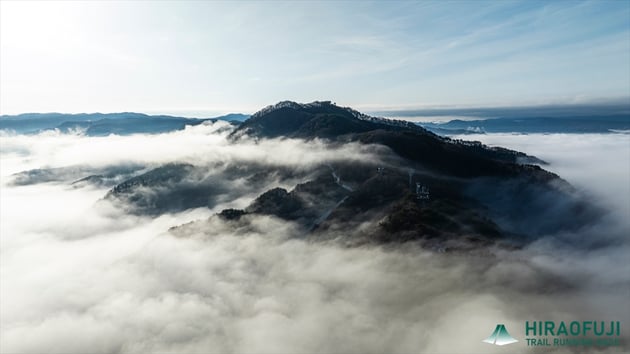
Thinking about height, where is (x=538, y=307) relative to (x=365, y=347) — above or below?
above

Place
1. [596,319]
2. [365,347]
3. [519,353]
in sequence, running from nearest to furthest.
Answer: [519,353], [596,319], [365,347]

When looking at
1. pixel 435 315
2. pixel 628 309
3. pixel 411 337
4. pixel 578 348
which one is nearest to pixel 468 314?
pixel 435 315

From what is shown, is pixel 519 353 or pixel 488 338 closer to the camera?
pixel 519 353

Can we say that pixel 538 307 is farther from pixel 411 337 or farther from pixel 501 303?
pixel 411 337

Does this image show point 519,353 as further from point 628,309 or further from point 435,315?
point 628,309

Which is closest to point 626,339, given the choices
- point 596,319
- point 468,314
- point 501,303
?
point 596,319

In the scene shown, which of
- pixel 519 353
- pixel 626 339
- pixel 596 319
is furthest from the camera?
pixel 596 319
